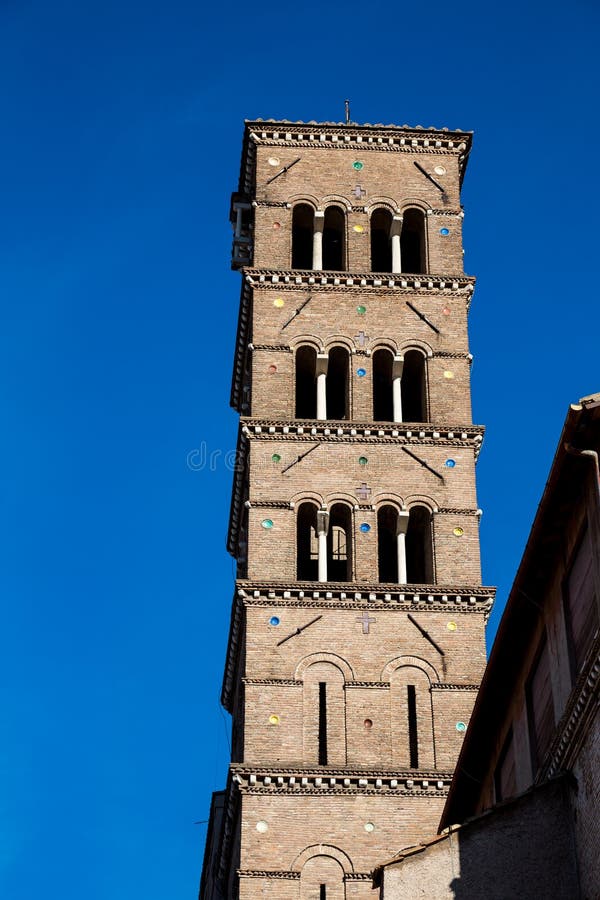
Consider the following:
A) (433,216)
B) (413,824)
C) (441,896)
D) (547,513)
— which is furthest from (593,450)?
(433,216)

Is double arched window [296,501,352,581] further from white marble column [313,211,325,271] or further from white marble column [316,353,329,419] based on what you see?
white marble column [313,211,325,271]

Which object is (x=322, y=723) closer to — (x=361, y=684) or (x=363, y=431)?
(x=361, y=684)

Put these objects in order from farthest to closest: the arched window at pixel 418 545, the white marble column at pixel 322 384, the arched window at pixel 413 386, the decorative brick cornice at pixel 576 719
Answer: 1. the arched window at pixel 413 386
2. the white marble column at pixel 322 384
3. the arched window at pixel 418 545
4. the decorative brick cornice at pixel 576 719

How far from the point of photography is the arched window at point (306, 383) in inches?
1625

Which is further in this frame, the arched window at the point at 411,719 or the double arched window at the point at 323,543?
the double arched window at the point at 323,543

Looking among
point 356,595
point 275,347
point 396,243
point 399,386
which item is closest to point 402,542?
point 356,595

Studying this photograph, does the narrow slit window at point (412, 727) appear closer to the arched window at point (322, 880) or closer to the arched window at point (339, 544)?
the arched window at point (322, 880)

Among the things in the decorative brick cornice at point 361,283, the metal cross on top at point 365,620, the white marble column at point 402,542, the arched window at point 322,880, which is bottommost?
the arched window at point 322,880

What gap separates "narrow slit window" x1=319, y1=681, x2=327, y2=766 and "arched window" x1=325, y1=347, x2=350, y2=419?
23.4ft

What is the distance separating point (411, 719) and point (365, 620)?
7.74ft

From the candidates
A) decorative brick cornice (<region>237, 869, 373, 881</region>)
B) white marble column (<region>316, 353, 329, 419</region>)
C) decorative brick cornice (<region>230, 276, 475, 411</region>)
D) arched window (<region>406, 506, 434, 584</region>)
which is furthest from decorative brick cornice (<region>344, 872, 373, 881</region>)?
decorative brick cornice (<region>230, 276, 475, 411</region>)

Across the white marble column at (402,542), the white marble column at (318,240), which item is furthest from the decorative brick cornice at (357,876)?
the white marble column at (318,240)

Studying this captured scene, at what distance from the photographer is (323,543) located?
38.4 m

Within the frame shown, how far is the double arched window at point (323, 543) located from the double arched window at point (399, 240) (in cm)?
702
